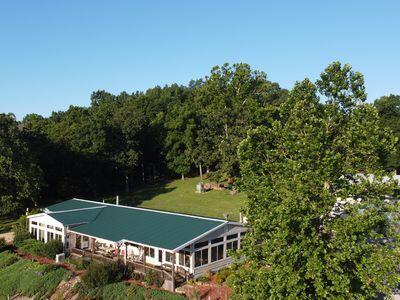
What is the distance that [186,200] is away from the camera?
1981 inches

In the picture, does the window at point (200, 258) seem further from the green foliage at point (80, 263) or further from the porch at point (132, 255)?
the green foliage at point (80, 263)

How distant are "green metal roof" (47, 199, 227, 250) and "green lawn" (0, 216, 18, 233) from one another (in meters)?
11.0

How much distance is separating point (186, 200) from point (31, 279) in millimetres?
26798

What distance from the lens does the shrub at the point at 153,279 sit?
74.5 feet

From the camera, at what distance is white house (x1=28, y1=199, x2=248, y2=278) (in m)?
24.2

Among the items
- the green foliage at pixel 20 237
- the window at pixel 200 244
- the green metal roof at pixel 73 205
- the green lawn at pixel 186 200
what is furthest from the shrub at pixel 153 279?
the green lawn at pixel 186 200

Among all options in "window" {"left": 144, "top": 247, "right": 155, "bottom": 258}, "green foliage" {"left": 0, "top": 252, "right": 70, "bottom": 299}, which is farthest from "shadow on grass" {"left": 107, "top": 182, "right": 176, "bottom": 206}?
"window" {"left": 144, "top": 247, "right": 155, "bottom": 258}

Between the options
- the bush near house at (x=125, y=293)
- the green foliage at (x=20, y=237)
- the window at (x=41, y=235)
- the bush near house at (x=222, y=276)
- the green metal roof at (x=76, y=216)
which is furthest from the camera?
the window at (x=41, y=235)

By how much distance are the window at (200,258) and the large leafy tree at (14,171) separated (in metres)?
22.3

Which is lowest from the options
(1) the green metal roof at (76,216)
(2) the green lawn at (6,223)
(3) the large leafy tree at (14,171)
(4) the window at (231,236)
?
(2) the green lawn at (6,223)

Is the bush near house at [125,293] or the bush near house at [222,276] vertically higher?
the bush near house at [222,276]

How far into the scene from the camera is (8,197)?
3844cm

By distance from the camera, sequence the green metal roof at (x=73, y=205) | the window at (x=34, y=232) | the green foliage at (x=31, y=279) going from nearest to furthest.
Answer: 1. the green foliage at (x=31, y=279)
2. the window at (x=34, y=232)
3. the green metal roof at (x=73, y=205)

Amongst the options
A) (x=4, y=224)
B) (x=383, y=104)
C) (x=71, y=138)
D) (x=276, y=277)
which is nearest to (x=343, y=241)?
(x=276, y=277)
